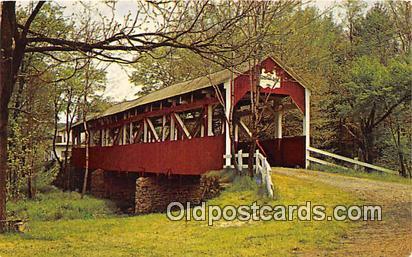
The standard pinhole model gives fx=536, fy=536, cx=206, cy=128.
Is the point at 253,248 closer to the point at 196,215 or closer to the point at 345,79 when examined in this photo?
the point at 196,215

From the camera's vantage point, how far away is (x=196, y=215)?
11.6 meters

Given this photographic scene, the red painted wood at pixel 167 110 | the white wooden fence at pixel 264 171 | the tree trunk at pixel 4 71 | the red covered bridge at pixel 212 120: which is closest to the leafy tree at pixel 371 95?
the red covered bridge at pixel 212 120

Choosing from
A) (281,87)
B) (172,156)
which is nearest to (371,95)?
(281,87)

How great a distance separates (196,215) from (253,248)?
147 inches

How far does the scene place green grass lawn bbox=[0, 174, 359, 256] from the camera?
8008 millimetres

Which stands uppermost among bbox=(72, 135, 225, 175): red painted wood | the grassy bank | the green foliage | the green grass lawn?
bbox=(72, 135, 225, 175): red painted wood

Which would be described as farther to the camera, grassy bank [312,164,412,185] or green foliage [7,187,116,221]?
green foliage [7,187,116,221]

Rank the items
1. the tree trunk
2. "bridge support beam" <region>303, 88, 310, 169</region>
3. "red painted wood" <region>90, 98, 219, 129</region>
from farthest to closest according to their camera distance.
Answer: "bridge support beam" <region>303, 88, 310, 169</region> < "red painted wood" <region>90, 98, 219, 129</region> < the tree trunk

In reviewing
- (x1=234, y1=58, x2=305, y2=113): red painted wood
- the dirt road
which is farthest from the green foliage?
the dirt road

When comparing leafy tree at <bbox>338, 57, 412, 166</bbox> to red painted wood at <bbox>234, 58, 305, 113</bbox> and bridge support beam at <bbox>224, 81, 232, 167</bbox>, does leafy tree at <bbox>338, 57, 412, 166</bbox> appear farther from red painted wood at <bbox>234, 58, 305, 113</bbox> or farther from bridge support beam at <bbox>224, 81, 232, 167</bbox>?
bridge support beam at <bbox>224, 81, 232, 167</bbox>

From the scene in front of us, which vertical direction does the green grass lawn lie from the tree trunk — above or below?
below

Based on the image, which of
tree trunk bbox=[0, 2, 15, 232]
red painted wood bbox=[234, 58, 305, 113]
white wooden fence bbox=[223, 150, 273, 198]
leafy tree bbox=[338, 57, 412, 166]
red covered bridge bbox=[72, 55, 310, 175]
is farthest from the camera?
leafy tree bbox=[338, 57, 412, 166]

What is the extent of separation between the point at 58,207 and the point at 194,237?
12.0m

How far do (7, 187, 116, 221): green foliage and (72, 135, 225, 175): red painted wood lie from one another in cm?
199
